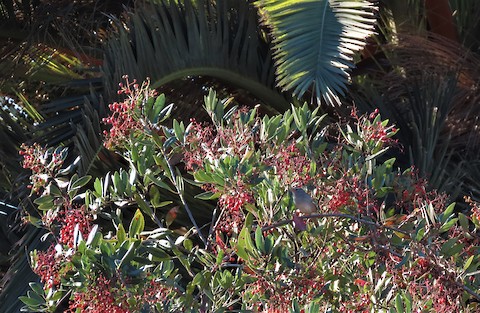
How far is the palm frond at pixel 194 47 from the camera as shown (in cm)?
492

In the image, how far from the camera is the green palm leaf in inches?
170

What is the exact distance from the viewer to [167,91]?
548cm

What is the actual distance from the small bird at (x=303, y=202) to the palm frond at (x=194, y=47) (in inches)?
85.5

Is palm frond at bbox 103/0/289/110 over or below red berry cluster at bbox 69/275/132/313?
below

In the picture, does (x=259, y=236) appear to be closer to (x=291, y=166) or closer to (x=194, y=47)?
(x=291, y=166)

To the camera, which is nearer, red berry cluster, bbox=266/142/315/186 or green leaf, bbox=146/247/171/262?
green leaf, bbox=146/247/171/262

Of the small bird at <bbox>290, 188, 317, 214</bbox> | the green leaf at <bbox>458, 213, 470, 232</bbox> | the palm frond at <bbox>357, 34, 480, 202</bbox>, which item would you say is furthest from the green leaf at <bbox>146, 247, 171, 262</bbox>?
the palm frond at <bbox>357, 34, 480, 202</bbox>

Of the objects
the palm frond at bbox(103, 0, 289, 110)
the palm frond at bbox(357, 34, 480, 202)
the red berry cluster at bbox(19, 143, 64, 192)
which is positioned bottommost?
the palm frond at bbox(357, 34, 480, 202)

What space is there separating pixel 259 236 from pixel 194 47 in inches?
116

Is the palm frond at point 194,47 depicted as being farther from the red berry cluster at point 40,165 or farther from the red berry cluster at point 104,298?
the red berry cluster at point 104,298

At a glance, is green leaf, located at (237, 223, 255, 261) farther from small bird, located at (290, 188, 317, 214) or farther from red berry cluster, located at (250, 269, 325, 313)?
small bird, located at (290, 188, 317, 214)

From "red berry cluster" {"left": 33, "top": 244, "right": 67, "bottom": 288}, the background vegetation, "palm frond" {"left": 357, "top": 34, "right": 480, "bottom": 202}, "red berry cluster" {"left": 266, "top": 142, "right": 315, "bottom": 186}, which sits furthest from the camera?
"palm frond" {"left": 357, "top": 34, "right": 480, "bottom": 202}

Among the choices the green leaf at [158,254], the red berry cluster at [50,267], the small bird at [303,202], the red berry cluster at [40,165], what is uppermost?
the red berry cluster at [40,165]

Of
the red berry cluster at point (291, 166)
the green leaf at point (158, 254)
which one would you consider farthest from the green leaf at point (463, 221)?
the green leaf at point (158, 254)
